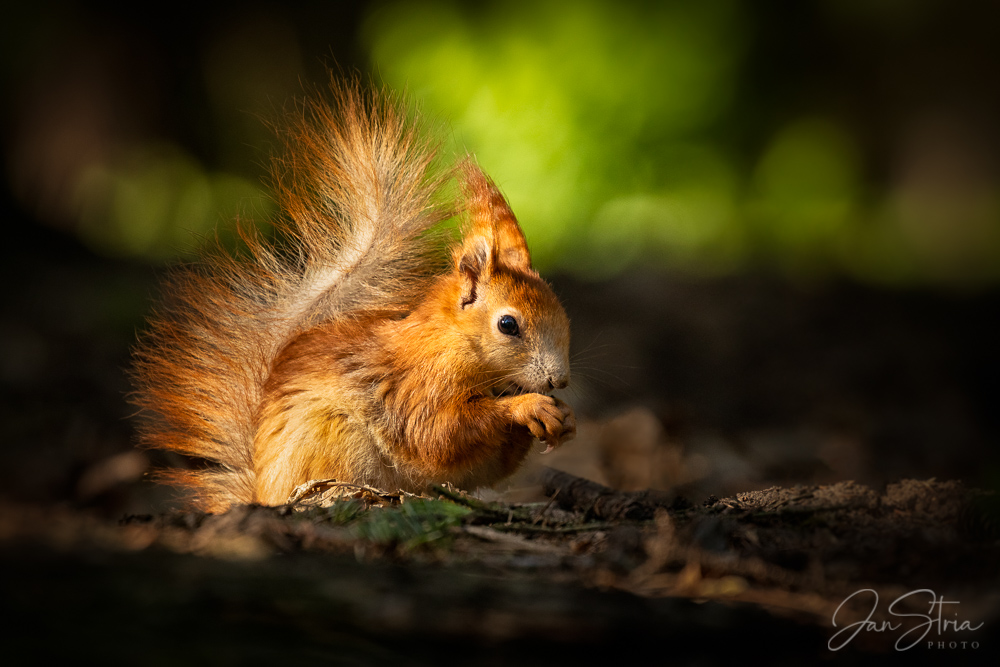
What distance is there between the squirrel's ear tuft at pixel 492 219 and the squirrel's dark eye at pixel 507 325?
137 millimetres

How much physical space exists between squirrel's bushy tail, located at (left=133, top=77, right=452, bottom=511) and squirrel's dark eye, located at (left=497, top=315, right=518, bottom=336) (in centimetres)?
27

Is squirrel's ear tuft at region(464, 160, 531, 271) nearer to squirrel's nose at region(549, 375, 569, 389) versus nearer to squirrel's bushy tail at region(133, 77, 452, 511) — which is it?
squirrel's bushy tail at region(133, 77, 452, 511)

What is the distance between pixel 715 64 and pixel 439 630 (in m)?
3.27

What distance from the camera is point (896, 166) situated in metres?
3.90

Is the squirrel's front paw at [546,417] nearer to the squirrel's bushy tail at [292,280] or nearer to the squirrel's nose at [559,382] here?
the squirrel's nose at [559,382]

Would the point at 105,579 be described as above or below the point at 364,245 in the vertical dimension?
below

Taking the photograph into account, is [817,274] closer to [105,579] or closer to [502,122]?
[502,122]

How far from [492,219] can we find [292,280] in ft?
1.53

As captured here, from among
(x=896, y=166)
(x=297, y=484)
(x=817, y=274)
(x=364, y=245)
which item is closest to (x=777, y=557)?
(x=297, y=484)

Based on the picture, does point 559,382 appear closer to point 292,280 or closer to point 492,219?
point 492,219

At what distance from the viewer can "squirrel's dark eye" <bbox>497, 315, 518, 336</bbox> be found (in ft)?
4.46

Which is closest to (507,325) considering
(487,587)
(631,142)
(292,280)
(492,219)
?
(492,219)

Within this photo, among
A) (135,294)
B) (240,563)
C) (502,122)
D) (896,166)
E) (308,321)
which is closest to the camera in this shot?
(240,563)

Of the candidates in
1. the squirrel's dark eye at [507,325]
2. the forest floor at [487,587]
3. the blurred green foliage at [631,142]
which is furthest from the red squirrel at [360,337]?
the blurred green foliage at [631,142]
